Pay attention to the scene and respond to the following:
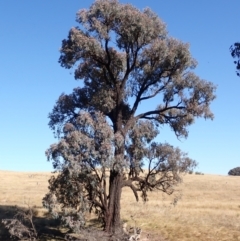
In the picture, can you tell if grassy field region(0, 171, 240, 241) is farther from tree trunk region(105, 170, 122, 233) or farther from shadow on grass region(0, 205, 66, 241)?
tree trunk region(105, 170, 122, 233)

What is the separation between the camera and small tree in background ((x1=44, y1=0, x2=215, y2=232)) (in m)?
28.3

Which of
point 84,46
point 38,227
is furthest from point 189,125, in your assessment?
point 38,227

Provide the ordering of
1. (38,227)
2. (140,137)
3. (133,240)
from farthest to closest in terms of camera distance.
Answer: (38,227)
(140,137)
(133,240)

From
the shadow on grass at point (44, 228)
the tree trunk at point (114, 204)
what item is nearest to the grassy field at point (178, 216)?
the shadow on grass at point (44, 228)

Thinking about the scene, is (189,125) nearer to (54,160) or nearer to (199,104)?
(199,104)

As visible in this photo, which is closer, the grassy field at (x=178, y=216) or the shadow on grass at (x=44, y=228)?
the grassy field at (x=178, y=216)

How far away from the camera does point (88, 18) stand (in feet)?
96.3

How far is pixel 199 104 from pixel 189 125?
66.4 inches

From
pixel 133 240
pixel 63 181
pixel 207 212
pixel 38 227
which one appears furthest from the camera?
pixel 207 212

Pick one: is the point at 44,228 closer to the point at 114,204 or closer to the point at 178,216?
the point at 114,204

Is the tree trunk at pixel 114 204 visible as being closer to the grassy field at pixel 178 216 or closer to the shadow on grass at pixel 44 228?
the grassy field at pixel 178 216

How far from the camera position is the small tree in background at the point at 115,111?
2830cm

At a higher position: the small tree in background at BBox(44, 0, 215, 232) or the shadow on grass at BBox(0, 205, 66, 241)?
the small tree in background at BBox(44, 0, 215, 232)

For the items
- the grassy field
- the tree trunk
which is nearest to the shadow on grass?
the grassy field
